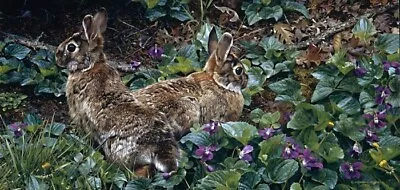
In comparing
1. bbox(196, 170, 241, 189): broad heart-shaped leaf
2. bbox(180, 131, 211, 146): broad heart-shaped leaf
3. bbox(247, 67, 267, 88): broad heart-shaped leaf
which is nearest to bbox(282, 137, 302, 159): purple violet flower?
bbox(196, 170, 241, 189): broad heart-shaped leaf

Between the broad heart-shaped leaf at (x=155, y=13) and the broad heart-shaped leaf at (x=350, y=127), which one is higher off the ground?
the broad heart-shaped leaf at (x=155, y=13)

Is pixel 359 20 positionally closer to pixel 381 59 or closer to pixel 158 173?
pixel 381 59

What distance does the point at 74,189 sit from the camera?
241 inches

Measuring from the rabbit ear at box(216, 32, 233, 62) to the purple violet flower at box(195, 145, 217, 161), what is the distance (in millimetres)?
1006

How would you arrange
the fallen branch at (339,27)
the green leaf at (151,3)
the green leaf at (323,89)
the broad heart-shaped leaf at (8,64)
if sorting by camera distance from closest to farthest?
the green leaf at (323,89)
the broad heart-shaped leaf at (8,64)
the fallen branch at (339,27)
the green leaf at (151,3)

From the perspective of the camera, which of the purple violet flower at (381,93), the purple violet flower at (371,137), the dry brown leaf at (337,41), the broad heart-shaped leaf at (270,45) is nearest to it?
the purple violet flower at (371,137)

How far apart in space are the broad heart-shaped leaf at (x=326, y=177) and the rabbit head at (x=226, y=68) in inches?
47.2

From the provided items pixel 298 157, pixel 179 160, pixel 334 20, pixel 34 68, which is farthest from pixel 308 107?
pixel 34 68

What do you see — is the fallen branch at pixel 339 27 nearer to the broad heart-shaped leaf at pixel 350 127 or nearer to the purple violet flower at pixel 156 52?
the purple violet flower at pixel 156 52

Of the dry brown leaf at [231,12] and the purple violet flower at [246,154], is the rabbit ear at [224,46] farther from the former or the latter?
the dry brown leaf at [231,12]

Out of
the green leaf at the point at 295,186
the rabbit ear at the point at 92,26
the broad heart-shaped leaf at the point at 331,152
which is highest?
the rabbit ear at the point at 92,26

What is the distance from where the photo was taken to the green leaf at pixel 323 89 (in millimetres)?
7078

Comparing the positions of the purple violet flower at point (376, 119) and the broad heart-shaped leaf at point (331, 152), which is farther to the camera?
the purple violet flower at point (376, 119)

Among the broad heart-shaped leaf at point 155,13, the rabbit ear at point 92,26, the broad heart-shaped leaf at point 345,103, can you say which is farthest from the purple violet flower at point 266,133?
the broad heart-shaped leaf at point 155,13
